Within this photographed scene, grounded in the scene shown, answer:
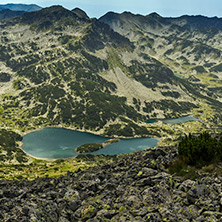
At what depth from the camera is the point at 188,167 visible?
1885 inches

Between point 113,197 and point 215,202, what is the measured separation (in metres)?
20.0

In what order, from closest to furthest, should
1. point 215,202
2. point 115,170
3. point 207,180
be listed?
1. point 215,202
2. point 207,180
3. point 115,170

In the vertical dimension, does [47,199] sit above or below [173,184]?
below

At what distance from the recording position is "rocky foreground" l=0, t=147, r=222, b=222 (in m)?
32.3

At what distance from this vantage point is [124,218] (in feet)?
113

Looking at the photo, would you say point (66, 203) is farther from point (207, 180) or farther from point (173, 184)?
point (207, 180)

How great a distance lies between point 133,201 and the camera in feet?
126

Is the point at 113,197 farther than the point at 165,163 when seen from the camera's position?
No

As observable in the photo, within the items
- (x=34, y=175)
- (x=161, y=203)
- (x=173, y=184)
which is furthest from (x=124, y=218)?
(x=34, y=175)

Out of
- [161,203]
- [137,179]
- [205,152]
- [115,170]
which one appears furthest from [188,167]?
[115,170]

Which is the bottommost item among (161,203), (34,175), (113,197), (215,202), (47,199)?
(34,175)

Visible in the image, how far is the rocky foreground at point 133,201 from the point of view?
32.3m

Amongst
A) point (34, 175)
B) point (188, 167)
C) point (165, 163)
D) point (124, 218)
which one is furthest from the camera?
point (34, 175)

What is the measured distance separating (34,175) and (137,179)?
133596mm
